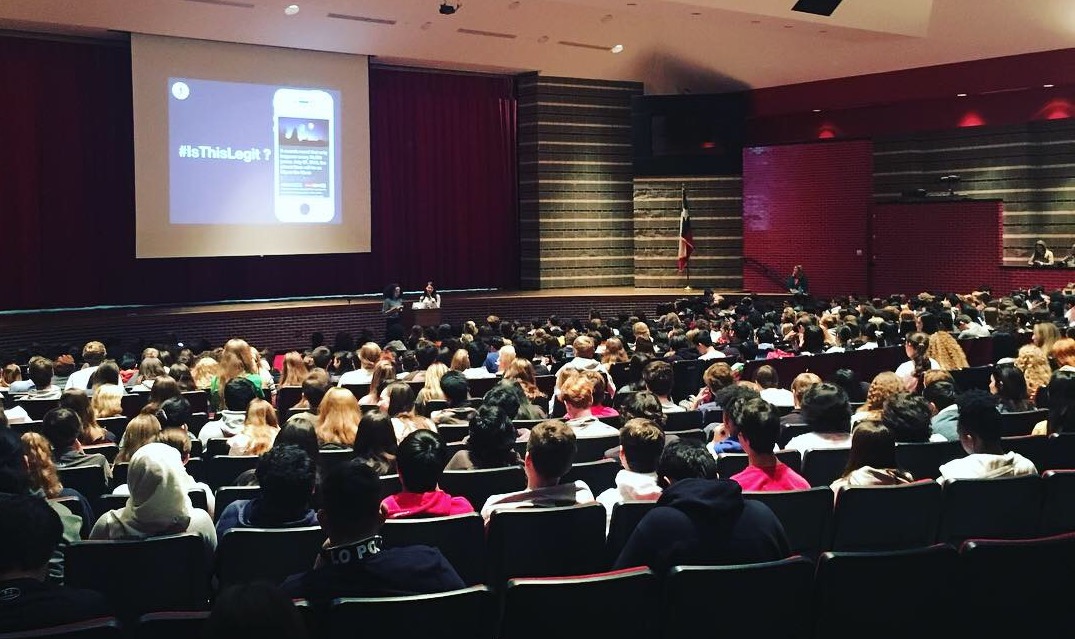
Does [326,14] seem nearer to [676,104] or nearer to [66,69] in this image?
[66,69]

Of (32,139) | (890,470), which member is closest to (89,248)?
(32,139)

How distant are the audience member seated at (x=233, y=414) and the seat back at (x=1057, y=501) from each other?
160 inches

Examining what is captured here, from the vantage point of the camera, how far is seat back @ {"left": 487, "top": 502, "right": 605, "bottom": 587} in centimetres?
379

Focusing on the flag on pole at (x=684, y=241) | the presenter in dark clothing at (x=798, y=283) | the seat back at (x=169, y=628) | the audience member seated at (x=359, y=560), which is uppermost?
the flag on pole at (x=684, y=241)

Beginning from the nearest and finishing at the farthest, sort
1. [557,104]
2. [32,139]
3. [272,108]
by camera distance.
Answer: [32,139]
[272,108]
[557,104]

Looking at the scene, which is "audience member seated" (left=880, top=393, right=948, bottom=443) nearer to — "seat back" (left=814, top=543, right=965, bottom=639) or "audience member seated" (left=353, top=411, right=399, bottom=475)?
"seat back" (left=814, top=543, right=965, bottom=639)

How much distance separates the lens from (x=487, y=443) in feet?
15.8

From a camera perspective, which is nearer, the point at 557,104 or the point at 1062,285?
the point at 1062,285

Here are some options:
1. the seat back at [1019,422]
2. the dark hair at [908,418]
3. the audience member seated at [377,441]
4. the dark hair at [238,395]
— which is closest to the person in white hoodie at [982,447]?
the dark hair at [908,418]

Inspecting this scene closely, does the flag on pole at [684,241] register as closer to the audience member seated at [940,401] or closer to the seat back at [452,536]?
the audience member seated at [940,401]

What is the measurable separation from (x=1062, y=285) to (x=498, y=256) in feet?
31.4

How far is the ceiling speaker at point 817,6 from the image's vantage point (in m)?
15.6

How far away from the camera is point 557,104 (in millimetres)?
20156

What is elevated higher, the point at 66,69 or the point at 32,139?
the point at 66,69
